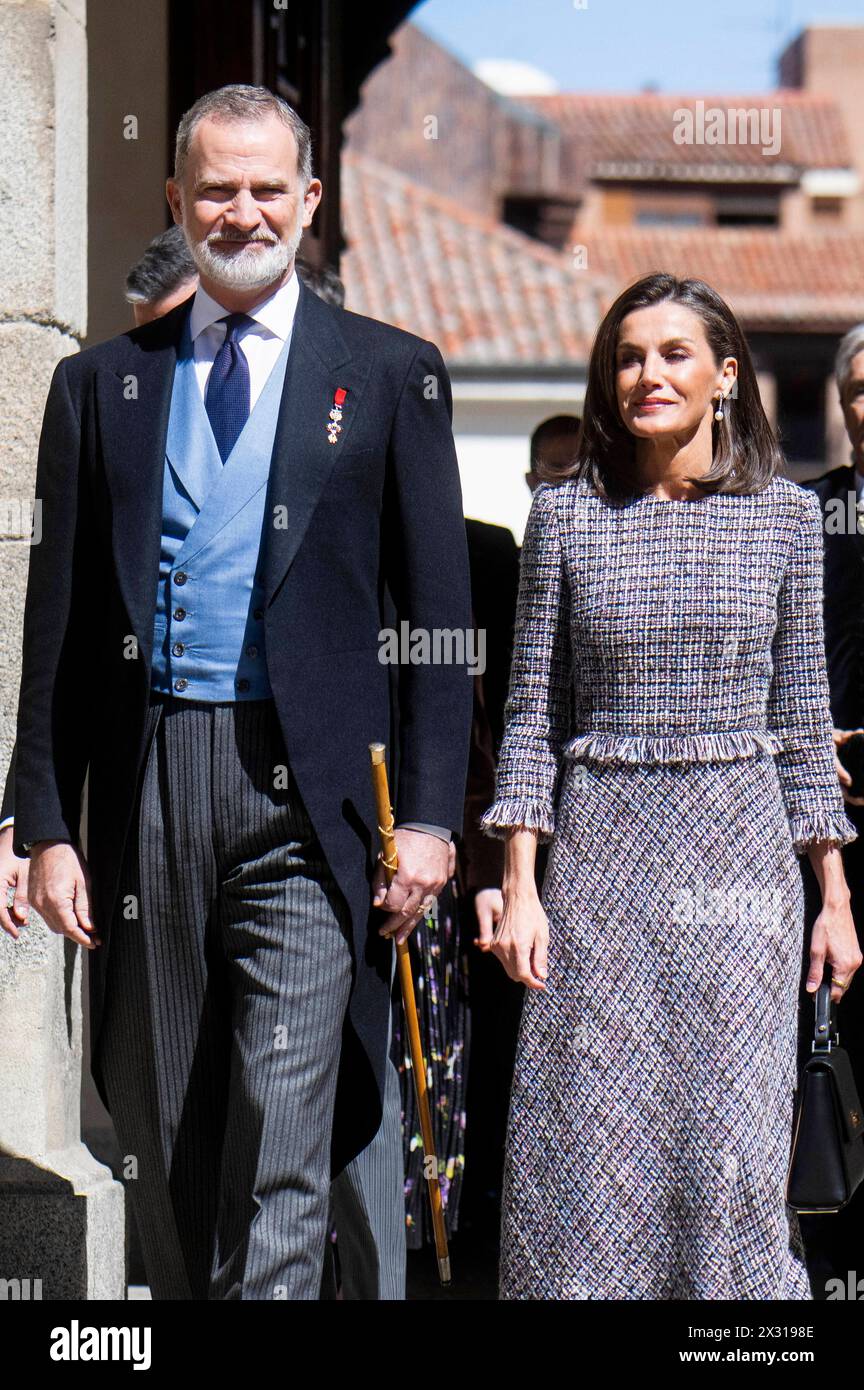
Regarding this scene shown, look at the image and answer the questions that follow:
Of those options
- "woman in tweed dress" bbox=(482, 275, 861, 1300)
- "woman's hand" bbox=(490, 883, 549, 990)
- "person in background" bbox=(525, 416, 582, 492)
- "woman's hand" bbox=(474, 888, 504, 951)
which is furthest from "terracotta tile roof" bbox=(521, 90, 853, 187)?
"woman's hand" bbox=(490, 883, 549, 990)

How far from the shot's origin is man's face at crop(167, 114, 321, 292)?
331 cm

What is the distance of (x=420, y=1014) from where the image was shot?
4.84 metres

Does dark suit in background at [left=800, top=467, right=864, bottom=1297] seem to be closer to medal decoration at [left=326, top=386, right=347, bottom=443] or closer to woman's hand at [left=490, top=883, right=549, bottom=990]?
Answer: woman's hand at [left=490, top=883, right=549, bottom=990]

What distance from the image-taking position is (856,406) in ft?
16.2

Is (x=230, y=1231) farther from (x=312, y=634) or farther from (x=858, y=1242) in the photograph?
(x=858, y=1242)

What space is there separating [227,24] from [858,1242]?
3739 millimetres

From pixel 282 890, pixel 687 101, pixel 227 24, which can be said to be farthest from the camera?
pixel 687 101

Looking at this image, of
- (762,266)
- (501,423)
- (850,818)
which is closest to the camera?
(850,818)

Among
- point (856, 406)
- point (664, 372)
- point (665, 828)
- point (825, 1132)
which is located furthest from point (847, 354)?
point (825, 1132)

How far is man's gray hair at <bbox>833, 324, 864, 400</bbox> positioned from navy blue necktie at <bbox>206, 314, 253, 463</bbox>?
202 centimetres

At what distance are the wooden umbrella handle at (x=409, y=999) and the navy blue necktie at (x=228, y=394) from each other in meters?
0.57

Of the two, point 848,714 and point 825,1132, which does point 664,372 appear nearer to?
point 825,1132

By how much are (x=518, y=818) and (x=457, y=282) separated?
93.4 ft
